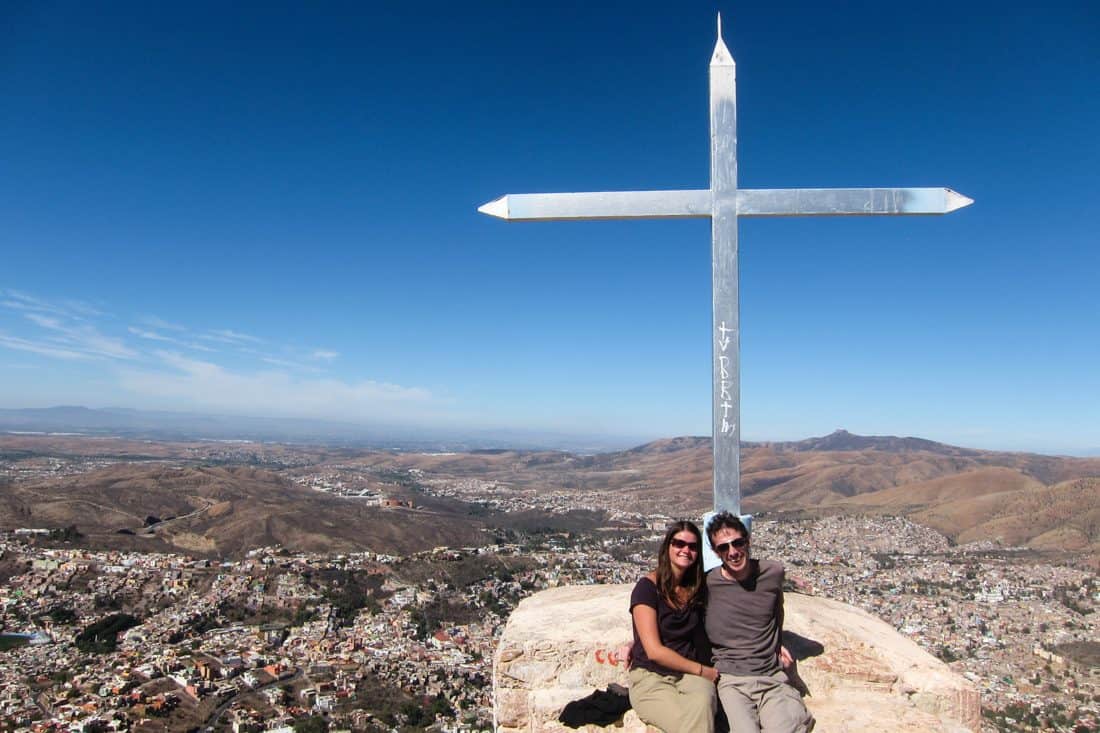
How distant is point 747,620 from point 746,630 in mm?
56

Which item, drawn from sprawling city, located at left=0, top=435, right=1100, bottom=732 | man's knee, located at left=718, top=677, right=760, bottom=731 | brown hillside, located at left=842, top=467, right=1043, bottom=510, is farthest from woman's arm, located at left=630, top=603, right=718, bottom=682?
brown hillside, located at left=842, top=467, right=1043, bottom=510

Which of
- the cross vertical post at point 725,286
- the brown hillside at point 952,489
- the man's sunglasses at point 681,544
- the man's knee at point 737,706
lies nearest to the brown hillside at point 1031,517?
the brown hillside at point 952,489

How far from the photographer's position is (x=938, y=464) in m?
92.7

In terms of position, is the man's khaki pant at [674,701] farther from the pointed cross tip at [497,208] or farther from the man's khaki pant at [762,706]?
the pointed cross tip at [497,208]

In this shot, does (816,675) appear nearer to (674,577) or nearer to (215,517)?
(674,577)

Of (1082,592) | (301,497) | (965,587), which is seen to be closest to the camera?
(1082,592)

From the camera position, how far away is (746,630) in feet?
11.6

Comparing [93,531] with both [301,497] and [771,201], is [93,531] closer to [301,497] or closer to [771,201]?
[301,497]

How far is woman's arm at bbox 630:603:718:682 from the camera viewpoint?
3.29 metres

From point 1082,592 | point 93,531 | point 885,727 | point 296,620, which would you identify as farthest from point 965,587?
point 93,531

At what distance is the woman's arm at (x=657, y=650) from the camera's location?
329 cm

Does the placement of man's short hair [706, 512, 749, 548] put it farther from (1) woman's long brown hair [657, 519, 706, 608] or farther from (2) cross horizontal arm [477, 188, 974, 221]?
(2) cross horizontal arm [477, 188, 974, 221]

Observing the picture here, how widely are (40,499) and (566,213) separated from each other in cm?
6300

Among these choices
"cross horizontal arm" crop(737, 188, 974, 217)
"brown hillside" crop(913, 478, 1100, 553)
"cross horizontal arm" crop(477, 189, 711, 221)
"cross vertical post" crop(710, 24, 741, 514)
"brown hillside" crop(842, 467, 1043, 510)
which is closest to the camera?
"cross vertical post" crop(710, 24, 741, 514)
